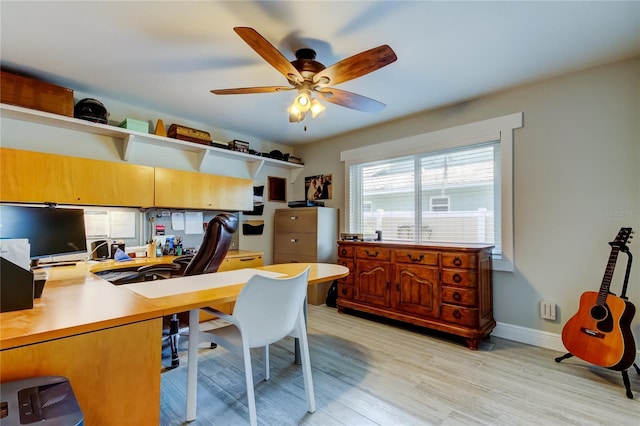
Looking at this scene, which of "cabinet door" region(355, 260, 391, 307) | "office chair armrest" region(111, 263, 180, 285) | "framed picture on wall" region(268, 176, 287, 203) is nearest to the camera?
"office chair armrest" region(111, 263, 180, 285)

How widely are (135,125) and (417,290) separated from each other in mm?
3319

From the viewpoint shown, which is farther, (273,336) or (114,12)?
(114,12)

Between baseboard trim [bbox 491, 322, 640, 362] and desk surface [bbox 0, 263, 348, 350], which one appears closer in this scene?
desk surface [bbox 0, 263, 348, 350]

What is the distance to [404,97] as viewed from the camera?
3.02 metres

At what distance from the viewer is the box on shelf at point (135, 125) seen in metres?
3.02

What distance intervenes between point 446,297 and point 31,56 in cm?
395

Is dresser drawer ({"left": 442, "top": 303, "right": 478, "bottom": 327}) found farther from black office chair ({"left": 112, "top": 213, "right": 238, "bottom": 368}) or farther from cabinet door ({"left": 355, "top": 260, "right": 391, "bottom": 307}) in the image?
black office chair ({"left": 112, "top": 213, "right": 238, "bottom": 368})

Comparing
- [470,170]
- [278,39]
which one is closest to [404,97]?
[470,170]

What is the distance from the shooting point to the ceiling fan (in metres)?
1.67

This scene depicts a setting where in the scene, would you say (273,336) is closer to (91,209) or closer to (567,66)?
(91,209)

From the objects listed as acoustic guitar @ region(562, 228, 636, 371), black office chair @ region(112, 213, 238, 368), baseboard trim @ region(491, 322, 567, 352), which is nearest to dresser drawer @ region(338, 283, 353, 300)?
baseboard trim @ region(491, 322, 567, 352)

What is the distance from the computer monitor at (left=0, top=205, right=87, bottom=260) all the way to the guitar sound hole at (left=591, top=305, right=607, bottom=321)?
3.75 meters

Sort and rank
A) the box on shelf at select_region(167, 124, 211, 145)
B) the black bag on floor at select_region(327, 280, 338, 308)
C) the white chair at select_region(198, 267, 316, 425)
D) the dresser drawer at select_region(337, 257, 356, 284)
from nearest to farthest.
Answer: the white chair at select_region(198, 267, 316, 425)
the box on shelf at select_region(167, 124, 211, 145)
the dresser drawer at select_region(337, 257, 356, 284)
the black bag on floor at select_region(327, 280, 338, 308)

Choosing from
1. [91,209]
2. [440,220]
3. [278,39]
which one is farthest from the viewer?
[440,220]
